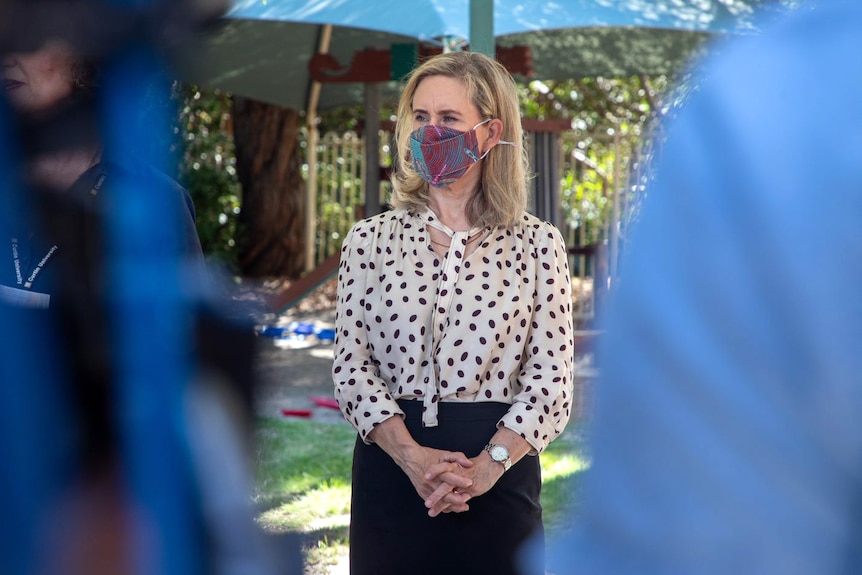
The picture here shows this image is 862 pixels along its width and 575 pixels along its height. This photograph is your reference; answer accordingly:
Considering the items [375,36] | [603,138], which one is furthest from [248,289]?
[603,138]

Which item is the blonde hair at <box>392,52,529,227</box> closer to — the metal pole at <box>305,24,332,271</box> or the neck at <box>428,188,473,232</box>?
the neck at <box>428,188,473,232</box>

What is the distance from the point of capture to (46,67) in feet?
3.54

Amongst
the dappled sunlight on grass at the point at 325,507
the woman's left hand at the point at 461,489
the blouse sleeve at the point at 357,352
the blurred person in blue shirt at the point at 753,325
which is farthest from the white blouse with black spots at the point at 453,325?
the dappled sunlight on grass at the point at 325,507

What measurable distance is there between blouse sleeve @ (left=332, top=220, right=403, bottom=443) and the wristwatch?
23 cm

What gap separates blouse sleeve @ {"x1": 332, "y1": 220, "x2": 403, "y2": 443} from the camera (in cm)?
245

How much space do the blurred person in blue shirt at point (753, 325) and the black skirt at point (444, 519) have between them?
1.56 metres

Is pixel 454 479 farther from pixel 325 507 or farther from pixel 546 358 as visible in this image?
pixel 325 507

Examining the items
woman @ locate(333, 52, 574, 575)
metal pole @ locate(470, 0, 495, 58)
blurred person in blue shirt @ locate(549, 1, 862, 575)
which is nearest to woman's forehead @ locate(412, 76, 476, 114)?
woman @ locate(333, 52, 574, 575)

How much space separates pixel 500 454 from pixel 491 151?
781 millimetres

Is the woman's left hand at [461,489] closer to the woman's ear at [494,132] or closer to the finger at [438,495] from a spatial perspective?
the finger at [438,495]

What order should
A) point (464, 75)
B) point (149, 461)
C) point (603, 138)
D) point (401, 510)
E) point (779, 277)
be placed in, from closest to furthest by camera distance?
point (779, 277) → point (149, 461) → point (401, 510) → point (464, 75) → point (603, 138)

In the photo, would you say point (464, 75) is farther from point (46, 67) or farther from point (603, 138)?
point (603, 138)

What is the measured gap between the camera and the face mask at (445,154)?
2.65 m

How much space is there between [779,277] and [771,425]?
12 centimetres
